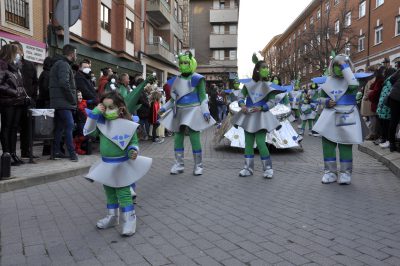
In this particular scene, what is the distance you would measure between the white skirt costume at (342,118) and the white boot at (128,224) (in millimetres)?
3525

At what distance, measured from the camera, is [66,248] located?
3.53 m

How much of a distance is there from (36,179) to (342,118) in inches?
183

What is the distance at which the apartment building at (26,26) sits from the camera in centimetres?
1330

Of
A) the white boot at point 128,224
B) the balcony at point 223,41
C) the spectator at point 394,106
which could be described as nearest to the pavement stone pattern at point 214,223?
the white boot at point 128,224

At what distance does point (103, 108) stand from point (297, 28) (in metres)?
54.1

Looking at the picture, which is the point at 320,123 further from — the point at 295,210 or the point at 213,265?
the point at 213,265

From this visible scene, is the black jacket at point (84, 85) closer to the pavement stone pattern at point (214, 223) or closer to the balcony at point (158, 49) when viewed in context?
the pavement stone pattern at point (214, 223)

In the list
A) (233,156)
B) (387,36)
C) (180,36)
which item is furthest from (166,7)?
(233,156)

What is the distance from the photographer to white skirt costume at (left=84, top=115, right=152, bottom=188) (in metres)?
3.94

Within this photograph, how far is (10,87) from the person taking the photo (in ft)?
21.5

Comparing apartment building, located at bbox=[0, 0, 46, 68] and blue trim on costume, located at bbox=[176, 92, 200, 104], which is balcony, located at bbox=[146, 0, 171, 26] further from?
blue trim on costume, located at bbox=[176, 92, 200, 104]

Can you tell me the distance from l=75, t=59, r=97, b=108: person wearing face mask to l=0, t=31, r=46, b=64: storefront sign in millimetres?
5907

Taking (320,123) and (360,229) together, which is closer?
(360,229)

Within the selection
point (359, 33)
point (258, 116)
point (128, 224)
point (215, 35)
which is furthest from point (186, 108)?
point (215, 35)
